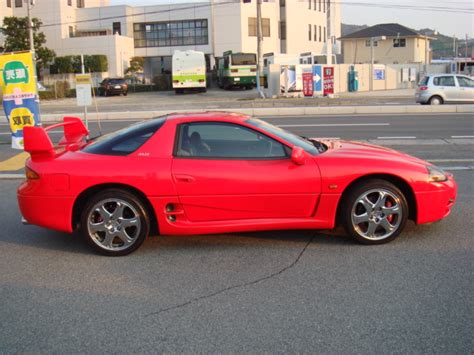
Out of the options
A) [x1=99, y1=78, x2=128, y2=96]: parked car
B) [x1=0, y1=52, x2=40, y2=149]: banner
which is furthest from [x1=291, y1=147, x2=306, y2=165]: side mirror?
[x1=99, y1=78, x2=128, y2=96]: parked car

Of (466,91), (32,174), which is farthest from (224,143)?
(466,91)

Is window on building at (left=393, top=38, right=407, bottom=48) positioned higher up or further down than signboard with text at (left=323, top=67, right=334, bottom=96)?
higher up

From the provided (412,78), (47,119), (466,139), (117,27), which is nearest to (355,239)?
(466,139)

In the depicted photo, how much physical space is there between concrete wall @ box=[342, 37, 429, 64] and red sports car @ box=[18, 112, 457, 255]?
68359 millimetres

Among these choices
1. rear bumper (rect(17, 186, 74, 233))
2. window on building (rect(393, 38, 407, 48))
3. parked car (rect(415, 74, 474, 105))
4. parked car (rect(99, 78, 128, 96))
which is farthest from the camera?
window on building (rect(393, 38, 407, 48))

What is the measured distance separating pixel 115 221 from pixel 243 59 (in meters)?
43.6

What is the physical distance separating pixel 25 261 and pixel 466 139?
1123cm

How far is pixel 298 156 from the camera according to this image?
5348 millimetres

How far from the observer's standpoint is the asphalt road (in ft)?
12.1

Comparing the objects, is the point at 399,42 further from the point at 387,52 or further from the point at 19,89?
the point at 19,89

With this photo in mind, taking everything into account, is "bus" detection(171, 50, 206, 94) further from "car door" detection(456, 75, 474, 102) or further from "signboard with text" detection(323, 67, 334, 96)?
"car door" detection(456, 75, 474, 102)

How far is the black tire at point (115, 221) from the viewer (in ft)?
17.6

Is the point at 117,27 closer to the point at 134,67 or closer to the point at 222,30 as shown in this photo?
the point at 134,67

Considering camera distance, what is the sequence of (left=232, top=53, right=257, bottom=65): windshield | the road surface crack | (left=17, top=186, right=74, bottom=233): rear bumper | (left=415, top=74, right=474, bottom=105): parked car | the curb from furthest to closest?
(left=232, top=53, right=257, bottom=65): windshield, (left=415, top=74, right=474, bottom=105): parked car, the curb, (left=17, top=186, right=74, bottom=233): rear bumper, the road surface crack
